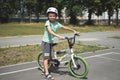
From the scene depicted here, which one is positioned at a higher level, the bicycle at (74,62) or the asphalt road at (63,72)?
the bicycle at (74,62)

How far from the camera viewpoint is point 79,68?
6832mm

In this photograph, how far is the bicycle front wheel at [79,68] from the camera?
6.67 metres

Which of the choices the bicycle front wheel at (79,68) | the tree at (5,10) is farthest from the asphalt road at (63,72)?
the tree at (5,10)

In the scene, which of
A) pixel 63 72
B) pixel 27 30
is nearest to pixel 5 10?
pixel 27 30

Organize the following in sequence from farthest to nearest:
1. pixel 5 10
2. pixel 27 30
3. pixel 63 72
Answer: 1. pixel 5 10
2. pixel 27 30
3. pixel 63 72

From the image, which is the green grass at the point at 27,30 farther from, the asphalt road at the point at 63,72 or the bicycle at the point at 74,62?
the bicycle at the point at 74,62

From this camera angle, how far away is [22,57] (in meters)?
10.4

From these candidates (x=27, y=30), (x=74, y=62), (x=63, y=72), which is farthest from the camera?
(x=27, y=30)

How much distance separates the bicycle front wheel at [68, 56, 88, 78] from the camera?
21.9 ft

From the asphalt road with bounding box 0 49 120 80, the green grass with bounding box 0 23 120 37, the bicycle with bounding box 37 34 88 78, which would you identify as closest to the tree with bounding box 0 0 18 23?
the green grass with bounding box 0 23 120 37

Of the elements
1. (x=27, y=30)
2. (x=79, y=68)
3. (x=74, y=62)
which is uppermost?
(x=74, y=62)

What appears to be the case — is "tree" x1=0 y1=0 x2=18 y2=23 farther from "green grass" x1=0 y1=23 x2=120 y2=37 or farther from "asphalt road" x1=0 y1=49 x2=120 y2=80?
"asphalt road" x1=0 y1=49 x2=120 y2=80

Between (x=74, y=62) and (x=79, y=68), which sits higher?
(x=74, y=62)

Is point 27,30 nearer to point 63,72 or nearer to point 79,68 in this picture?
point 63,72
